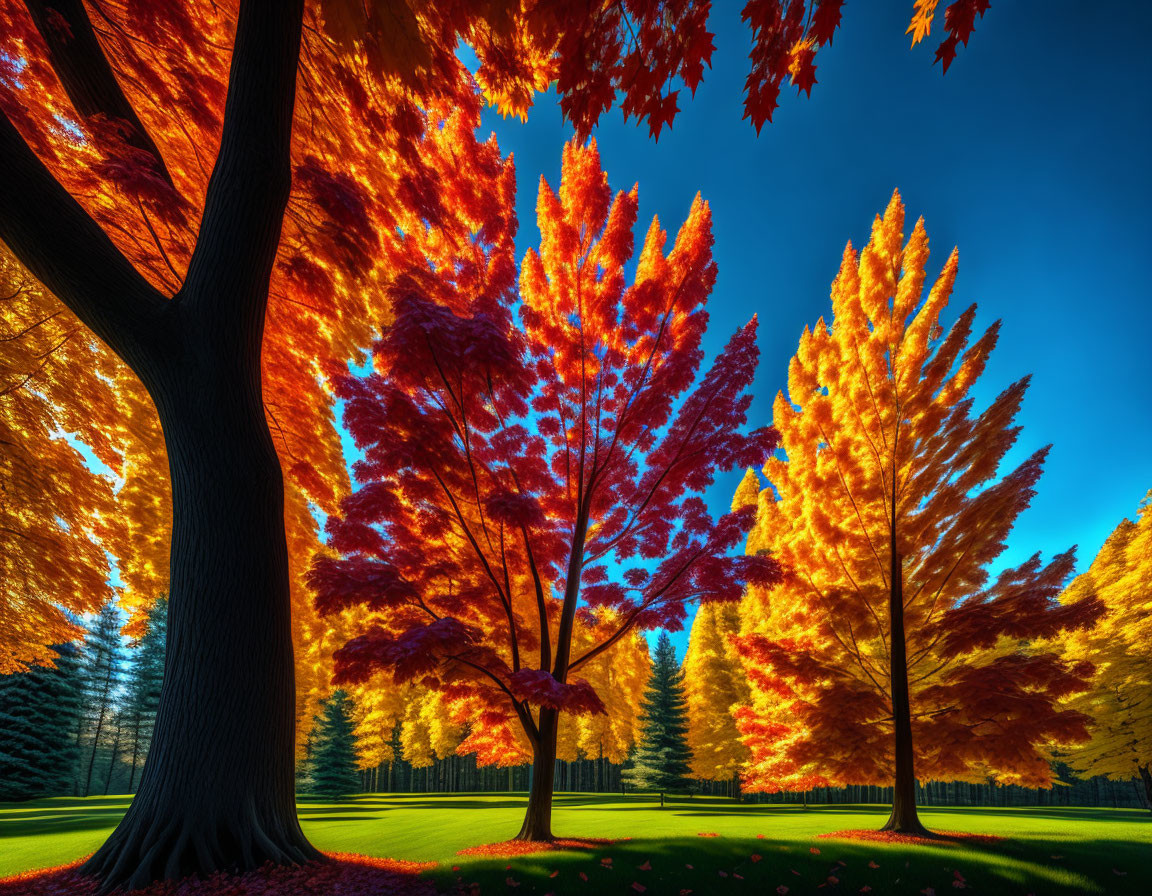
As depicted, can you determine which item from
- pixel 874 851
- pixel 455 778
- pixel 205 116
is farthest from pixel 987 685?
pixel 455 778

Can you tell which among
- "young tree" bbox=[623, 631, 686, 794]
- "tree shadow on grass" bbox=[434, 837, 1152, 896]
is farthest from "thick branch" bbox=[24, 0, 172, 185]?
"young tree" bbox=[623, 631, 686, 794]

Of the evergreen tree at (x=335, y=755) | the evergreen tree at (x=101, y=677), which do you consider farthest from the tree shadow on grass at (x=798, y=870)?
the evergreen tree at (x=101, y=677)

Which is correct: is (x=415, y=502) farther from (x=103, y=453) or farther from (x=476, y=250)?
(x=103, y=453)

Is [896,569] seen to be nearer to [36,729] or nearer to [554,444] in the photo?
[554,444]

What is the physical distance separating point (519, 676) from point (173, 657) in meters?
3.15

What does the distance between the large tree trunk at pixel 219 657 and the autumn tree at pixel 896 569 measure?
22.8 ft

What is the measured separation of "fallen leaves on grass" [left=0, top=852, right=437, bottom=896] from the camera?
3303 mm

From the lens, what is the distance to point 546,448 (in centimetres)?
787

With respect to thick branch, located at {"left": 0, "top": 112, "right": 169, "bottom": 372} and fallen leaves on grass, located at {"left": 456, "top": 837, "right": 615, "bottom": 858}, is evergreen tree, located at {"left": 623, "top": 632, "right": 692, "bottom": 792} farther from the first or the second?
thick branch, located at {"left": 0, "top": 112, "right": 169, "bottom": 372}

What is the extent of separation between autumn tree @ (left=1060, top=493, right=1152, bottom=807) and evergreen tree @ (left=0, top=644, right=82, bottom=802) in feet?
129

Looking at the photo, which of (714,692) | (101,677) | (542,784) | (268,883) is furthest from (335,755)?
(268,883)

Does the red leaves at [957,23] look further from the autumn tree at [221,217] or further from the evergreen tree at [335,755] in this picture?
the evergreen tree at [335,755]

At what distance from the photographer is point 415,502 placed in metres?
6.81

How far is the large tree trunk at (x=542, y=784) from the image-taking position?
22.3 feet
